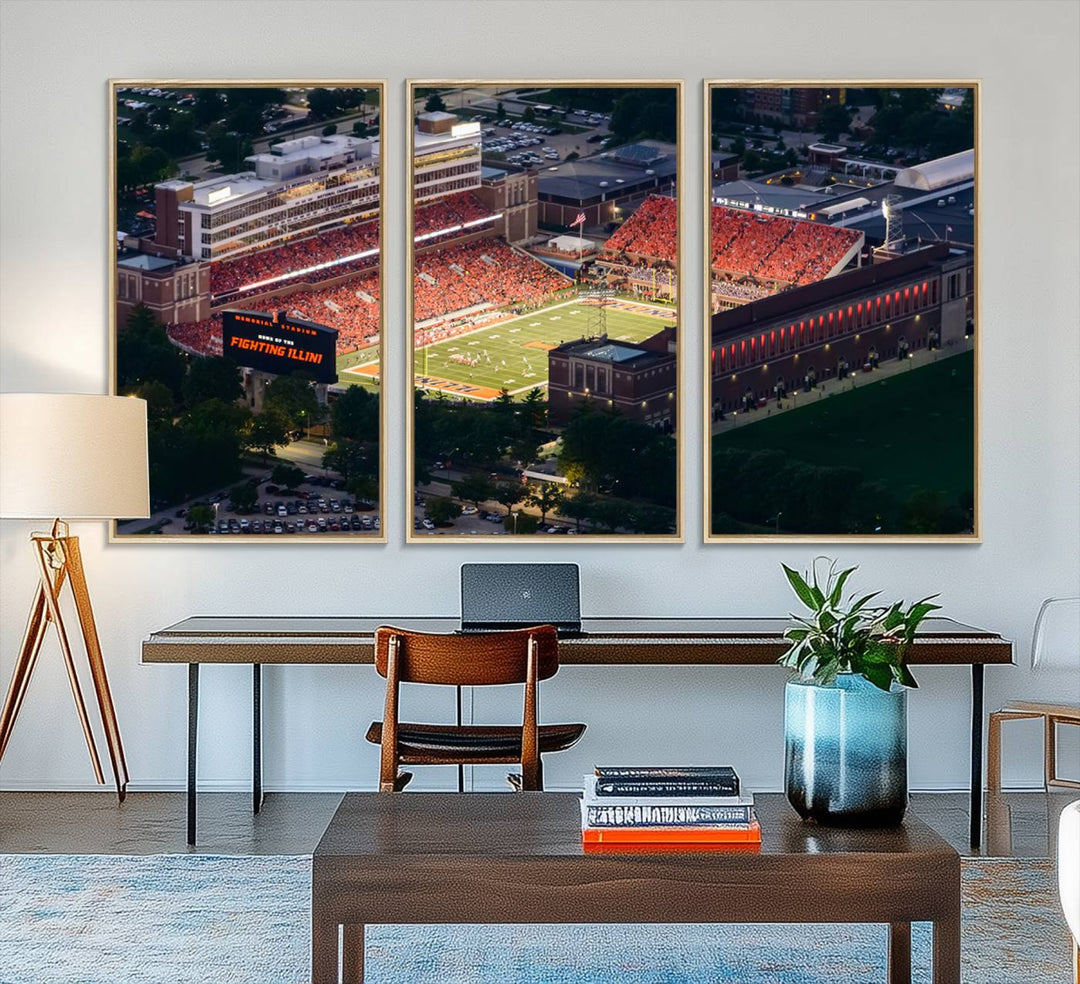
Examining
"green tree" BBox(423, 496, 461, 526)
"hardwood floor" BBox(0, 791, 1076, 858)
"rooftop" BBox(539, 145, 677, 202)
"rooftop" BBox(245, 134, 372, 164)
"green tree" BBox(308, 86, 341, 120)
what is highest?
"green tree" BBox(308, 86, 341, 120)

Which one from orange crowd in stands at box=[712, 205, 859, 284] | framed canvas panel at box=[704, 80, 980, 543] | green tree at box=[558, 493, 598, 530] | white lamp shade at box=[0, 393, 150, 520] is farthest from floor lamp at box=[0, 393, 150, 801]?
orange crowd in stands at box=[712, 205, 859, 284]

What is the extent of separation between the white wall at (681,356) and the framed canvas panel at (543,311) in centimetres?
8

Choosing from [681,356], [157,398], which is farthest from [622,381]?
[157,398]

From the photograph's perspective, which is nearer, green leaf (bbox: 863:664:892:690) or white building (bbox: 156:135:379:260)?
green leaf (bbox: 863:664:892:690)

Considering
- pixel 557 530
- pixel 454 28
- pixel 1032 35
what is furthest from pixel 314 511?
pixel 1032 35

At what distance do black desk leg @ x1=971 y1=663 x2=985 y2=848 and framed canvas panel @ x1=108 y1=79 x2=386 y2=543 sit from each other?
2.15 m

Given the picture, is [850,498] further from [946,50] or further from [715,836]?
[715,836]

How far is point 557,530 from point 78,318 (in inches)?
76.6

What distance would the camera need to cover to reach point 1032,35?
4.88m

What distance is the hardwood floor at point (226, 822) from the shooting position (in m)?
4.05

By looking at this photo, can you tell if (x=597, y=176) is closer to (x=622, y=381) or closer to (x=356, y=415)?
(x=622, y=381)

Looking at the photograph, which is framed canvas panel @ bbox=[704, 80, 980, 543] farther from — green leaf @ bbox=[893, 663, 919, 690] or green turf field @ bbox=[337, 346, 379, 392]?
green leaf @ bbox=[893, 663, 919, 690]

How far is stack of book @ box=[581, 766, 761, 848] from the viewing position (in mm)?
2314

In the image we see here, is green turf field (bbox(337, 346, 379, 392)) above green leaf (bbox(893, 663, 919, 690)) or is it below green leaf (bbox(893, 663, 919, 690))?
above
